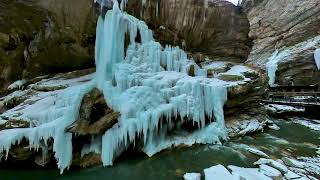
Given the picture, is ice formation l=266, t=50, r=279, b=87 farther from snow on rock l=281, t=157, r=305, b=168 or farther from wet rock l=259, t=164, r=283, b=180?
wet rock l=259, t=164, r=283, b=180

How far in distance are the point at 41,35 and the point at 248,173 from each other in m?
13.5

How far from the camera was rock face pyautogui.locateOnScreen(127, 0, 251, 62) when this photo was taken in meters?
19.0

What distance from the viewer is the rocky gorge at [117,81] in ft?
36.2

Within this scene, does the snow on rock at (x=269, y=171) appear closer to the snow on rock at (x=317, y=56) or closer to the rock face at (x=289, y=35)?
the snow on rock at (x=317, y=56)

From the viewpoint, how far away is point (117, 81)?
497 inches

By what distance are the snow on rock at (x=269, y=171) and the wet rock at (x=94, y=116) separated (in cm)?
571

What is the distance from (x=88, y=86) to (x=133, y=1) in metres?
7.83

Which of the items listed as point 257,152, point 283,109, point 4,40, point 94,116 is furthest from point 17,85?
point 283,109

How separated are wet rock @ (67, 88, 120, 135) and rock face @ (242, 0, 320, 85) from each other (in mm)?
22908

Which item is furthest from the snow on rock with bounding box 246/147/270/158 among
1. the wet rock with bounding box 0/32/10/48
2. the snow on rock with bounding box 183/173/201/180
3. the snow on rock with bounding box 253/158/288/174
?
the wet rock with bounding box 0/32/10/48

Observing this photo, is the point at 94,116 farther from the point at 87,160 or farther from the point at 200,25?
the point at 200,25

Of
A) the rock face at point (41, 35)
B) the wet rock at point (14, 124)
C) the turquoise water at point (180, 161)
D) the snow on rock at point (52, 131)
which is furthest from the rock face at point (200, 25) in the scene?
the wet rock at point (14, 124)

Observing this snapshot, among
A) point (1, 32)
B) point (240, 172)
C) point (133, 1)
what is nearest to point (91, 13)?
point (133, 1)

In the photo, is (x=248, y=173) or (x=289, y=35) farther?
(x=289, y=35)
